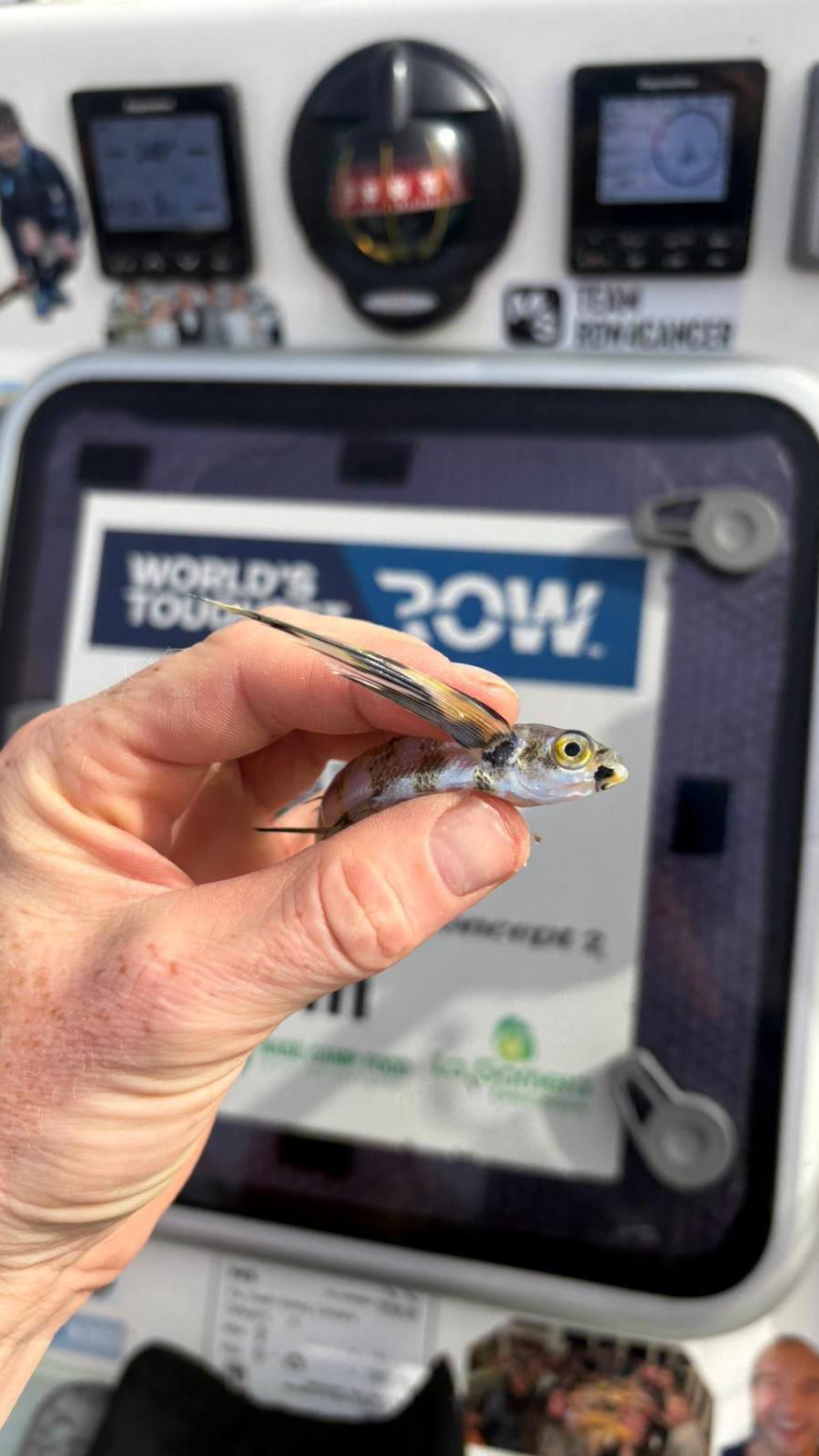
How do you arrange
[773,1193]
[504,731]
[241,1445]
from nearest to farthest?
[504,731]
[773,1193]
[241,1445]

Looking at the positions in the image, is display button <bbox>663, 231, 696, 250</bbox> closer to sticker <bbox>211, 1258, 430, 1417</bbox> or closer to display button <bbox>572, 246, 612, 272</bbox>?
display button <bbox>572, 246, 612, 272</bbox>

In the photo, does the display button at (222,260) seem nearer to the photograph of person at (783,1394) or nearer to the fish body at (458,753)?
the fish body at (458,753)

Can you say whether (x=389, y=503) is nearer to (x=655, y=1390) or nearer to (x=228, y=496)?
(x=228, y=496)

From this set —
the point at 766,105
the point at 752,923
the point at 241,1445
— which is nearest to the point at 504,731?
the point at 752,923

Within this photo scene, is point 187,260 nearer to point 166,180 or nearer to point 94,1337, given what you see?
point 166,180

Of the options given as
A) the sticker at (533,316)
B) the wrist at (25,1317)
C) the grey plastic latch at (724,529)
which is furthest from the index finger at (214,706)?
the sticker at (533,316)

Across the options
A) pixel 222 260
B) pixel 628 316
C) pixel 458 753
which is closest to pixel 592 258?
pixel 628 316

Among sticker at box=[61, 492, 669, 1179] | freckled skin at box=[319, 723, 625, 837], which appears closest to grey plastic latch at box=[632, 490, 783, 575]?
sticker at box=[61, 492, 669, 1179]
